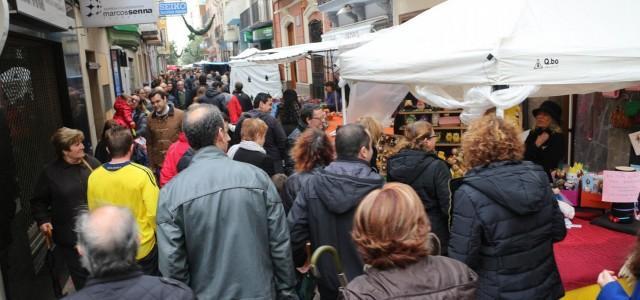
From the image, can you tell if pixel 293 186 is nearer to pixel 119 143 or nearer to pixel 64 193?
pixel 119 143

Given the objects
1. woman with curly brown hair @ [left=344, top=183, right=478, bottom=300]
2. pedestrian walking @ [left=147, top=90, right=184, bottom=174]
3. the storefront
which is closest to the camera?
woman with curly brown hair @ [left=344, top=183, right=478, bottom=300]

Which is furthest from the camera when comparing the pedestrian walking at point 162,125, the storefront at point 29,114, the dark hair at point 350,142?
the pedestrian walking at point 162,125

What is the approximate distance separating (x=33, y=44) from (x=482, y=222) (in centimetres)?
555

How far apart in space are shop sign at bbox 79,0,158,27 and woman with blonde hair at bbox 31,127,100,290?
13.9 feet

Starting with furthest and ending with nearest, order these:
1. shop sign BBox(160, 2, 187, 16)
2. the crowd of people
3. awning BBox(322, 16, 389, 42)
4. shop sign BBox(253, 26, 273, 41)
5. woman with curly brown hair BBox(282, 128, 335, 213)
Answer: shop sign BBox(253, 26, 273, 41) → shop sign BBox(160, 2, 187, 16) → awning BBox(322, 16, 389, 42) → woman with curly brown hair BBox(282, 128, 335, 213) → the crowd of people

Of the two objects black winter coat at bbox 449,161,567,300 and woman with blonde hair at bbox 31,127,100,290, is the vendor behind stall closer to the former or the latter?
black winter coat at bbox 449,161,567,300

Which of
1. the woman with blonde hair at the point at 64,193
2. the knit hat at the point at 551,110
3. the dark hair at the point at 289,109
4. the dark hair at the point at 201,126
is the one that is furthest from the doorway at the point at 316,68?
the dark hair at the point at 201,126

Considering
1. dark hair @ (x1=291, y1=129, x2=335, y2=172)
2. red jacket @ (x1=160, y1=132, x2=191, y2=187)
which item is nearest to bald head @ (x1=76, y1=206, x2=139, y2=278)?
dark hair @ (x1=291, y1=129, x2=335, y2=172)

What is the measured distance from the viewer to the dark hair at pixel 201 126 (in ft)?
8.89

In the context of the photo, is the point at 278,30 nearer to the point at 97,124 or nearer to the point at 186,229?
the point at 97,124

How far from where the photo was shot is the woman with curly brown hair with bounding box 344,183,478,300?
1.75m

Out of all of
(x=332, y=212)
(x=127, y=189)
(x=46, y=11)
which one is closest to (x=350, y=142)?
(x=332, y=212)

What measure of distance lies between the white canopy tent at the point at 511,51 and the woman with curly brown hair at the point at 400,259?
7.53 ft

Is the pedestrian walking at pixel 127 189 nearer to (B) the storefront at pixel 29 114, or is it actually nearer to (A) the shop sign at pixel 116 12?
(B) the storefront at pixel 29 114
